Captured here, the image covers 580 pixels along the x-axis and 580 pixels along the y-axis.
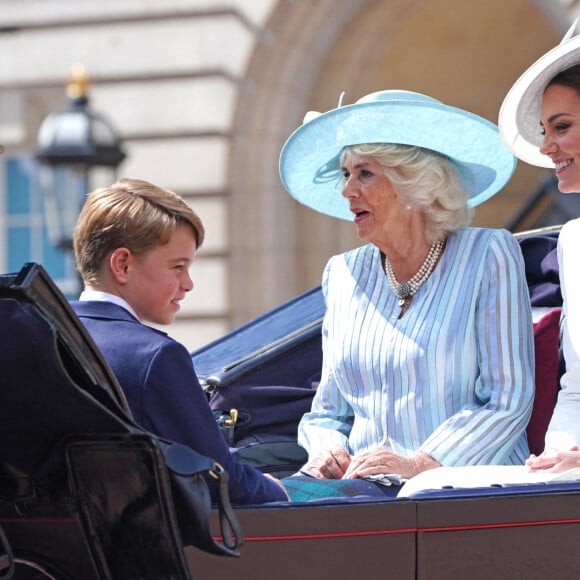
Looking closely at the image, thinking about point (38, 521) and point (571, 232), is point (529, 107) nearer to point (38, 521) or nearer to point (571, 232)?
point (571, 232)

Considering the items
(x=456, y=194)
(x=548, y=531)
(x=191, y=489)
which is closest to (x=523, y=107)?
(x=456, y=194)

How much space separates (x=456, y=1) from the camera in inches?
363

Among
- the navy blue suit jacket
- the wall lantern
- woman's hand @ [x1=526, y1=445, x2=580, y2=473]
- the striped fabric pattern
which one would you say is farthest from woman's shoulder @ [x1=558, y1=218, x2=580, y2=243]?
the wall lantern

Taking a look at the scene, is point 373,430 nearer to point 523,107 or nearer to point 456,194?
point 456,194

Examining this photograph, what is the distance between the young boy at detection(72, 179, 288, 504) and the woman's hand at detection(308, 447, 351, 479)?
20.1 inches

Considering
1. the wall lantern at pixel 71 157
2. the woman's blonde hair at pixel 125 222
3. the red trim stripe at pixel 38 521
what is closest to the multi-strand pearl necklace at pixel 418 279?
the woman's blonde hair at pixel 125 222

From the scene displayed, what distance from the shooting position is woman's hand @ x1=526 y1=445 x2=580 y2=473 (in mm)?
2580

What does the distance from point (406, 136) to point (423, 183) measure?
117mm

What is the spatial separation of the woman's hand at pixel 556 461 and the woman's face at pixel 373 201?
76cm

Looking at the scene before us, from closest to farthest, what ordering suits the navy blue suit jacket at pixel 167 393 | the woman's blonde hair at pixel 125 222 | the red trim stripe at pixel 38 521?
the red trim stripe at pixel 38 521, the navy blue suit jacket at pixel 167 393, the woman's blonde hair at pixel 125 222

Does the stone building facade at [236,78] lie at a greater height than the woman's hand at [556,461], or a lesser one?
greater

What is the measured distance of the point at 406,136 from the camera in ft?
10.4

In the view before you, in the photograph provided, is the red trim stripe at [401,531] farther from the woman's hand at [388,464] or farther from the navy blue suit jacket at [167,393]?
the woman's hand at [388,464]

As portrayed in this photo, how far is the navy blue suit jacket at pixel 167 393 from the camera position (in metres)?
2.33
